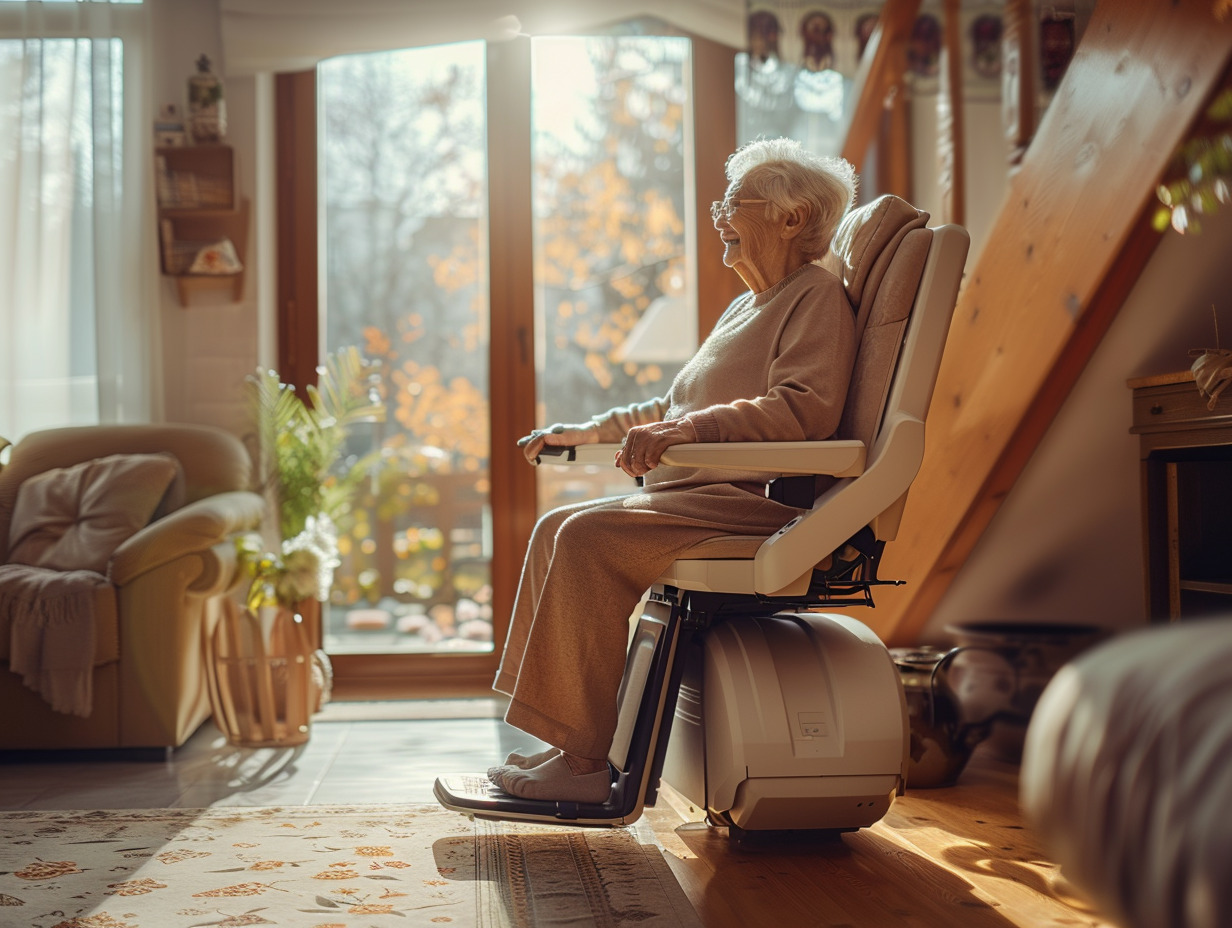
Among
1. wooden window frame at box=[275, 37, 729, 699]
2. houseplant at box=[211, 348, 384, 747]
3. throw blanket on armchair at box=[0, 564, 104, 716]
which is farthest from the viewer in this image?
wooden window frame at box=[275, 37, 729, 699]

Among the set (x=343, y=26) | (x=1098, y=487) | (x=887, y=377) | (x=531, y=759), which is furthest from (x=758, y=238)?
(x=343, y=26)

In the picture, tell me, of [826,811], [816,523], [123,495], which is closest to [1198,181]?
[816,523]

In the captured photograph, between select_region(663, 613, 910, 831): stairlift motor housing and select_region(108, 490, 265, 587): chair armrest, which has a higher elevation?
select_region(108, 490, 265, 587): chair armrest

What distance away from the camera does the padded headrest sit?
1938mm

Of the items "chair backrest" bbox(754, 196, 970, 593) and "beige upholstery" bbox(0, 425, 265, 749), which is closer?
"chair backrest" bbox(754, 196, 970, 593)

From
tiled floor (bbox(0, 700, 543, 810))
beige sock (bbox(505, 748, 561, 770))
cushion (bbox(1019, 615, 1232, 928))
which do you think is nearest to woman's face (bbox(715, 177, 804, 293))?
beige sock (bbox(505, 748, 561, 770))

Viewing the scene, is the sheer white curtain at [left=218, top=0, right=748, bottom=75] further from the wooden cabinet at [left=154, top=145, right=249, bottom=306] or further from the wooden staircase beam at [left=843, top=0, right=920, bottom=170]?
the wooden staircase beam at [left=843, top=0, right=920, bottom=170]

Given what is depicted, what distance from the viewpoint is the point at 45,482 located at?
10.3ft

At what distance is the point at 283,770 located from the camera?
2.67 metres

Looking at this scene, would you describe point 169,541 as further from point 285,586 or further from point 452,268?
point 452,268

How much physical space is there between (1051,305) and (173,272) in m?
2.73

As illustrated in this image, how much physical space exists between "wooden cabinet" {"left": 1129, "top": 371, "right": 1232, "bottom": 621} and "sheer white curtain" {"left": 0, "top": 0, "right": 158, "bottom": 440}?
9.57ft

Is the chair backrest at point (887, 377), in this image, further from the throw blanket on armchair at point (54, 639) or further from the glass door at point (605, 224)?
the glass door at point (605, 224)

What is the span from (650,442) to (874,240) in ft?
1.82
